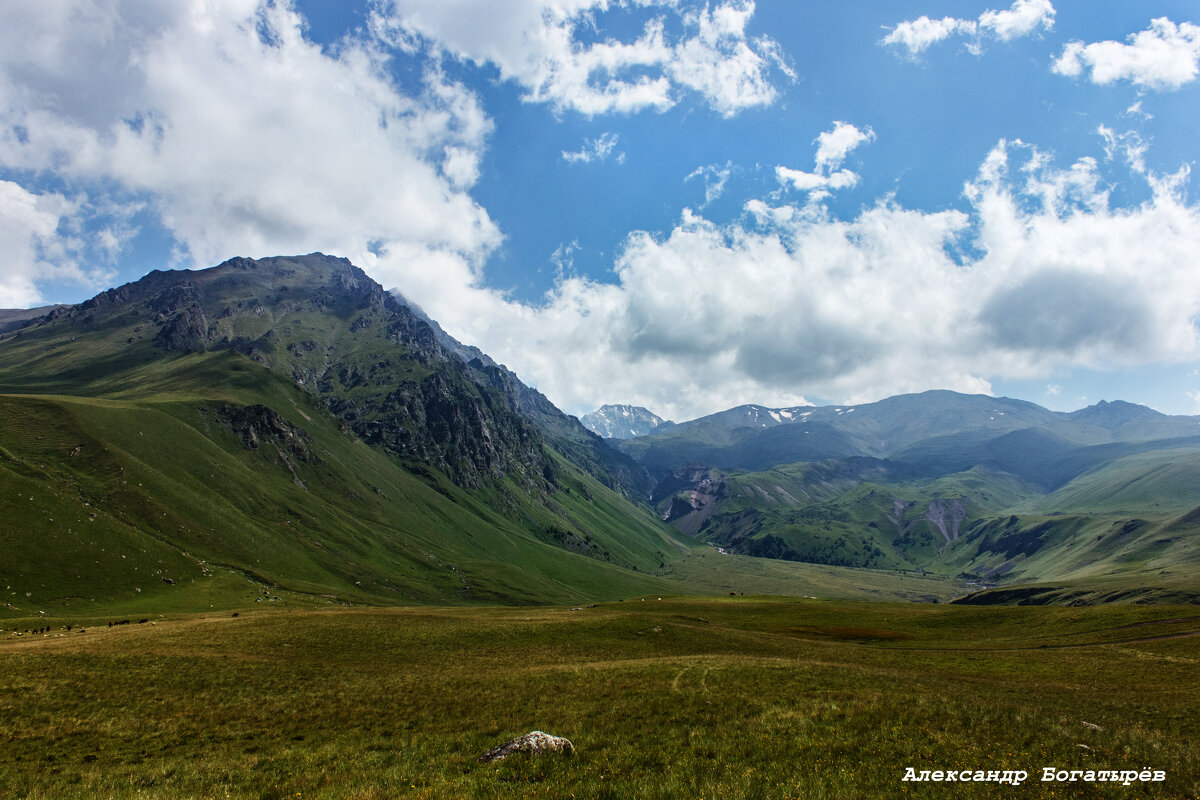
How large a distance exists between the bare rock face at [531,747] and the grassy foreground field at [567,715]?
0.70m

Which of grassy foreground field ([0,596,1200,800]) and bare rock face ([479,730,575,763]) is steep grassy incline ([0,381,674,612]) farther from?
bare rock face ([479,730,575,763])

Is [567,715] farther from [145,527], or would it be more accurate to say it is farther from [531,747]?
[145,527]

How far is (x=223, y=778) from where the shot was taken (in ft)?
66.7

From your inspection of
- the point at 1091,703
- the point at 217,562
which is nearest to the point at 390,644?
the point at 1091,703

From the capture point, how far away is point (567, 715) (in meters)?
28.1

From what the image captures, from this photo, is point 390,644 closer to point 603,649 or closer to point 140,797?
point 603,649

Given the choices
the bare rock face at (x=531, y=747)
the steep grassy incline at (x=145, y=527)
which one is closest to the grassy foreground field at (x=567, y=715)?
the bare rock face at (x=531, y=747)

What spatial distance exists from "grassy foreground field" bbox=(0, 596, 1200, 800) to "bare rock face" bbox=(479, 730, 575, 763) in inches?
27.5

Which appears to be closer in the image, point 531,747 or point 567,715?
point 531,747

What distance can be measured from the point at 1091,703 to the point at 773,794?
101 ft

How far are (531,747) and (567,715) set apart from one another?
781cm

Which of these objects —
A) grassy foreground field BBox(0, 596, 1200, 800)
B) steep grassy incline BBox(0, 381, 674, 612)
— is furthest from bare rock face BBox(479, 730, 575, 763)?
steep grassy incline BBox(0, 381, 674, 612)

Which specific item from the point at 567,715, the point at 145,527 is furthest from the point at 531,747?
the point at 145,527

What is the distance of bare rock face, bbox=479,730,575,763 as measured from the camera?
2092 cm
